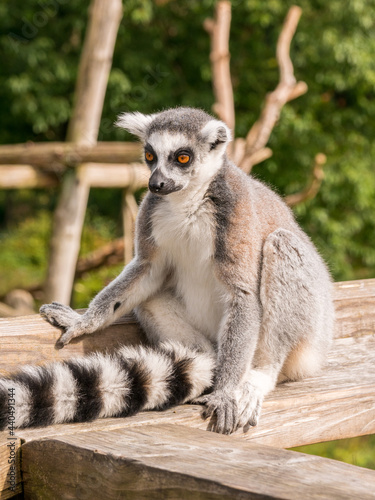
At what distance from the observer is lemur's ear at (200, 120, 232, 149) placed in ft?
8.98

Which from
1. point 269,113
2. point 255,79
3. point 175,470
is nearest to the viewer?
point 175,470

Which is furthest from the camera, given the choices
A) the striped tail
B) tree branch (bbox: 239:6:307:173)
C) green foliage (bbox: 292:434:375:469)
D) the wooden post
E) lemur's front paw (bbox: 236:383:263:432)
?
green foliage (bbox: 292:434:375:469)

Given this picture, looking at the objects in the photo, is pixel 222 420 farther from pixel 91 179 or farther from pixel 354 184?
pixel 354 184

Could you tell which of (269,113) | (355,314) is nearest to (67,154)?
(269,113)

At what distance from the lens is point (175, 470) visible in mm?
1422

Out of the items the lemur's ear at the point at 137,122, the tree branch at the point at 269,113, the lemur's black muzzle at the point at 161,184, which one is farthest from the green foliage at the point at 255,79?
the lemur's black muzzle at the point at 161,184

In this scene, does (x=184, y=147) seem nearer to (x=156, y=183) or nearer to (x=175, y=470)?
(x=156, y=183)

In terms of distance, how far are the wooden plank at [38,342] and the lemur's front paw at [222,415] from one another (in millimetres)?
561

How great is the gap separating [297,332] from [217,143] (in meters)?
0.84

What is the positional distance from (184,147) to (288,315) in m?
0.79

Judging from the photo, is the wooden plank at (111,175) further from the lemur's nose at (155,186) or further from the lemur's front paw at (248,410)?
the lemur's front paw at (248,410)

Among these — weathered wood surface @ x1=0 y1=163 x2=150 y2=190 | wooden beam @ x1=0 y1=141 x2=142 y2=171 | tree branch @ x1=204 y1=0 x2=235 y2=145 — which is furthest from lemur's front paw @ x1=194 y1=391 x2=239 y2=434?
tree branch @ x1=204 y1=0 x2=235 y2=145

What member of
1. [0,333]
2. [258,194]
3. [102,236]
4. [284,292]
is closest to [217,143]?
[258,194]

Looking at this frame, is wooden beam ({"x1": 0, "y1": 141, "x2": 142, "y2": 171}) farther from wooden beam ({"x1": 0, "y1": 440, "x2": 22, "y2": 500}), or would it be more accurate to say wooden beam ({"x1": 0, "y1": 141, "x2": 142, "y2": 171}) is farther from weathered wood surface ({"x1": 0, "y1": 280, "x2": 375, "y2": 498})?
wooden beam ({"x1": 0, "y1": 440, "x2": 22, "y2": 500})
